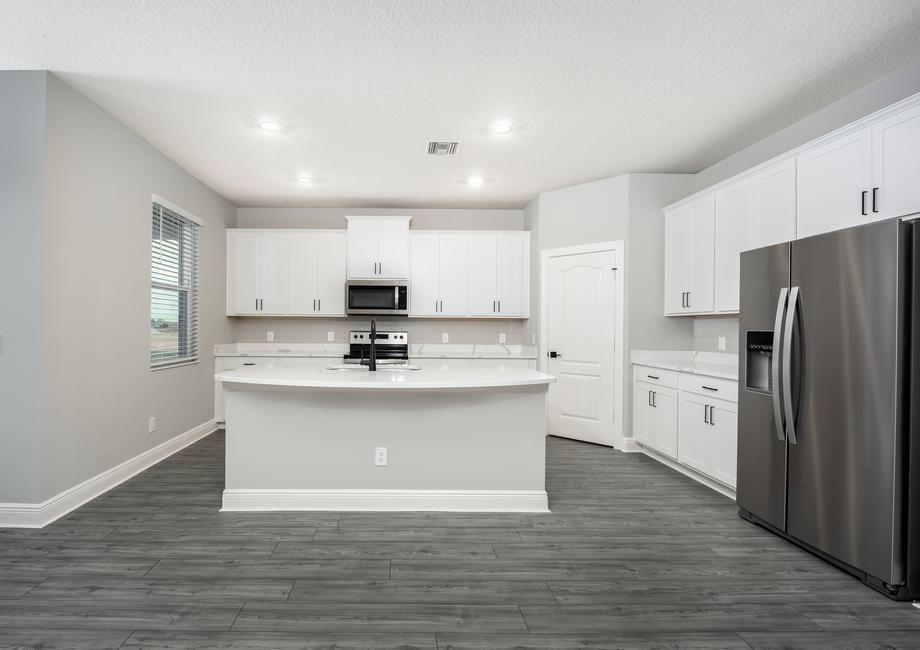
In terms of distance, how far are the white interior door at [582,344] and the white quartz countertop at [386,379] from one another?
1856mm

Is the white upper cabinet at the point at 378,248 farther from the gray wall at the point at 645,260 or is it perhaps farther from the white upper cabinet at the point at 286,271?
the gray wall at the point at 645,260

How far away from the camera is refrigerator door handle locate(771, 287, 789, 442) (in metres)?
2.56

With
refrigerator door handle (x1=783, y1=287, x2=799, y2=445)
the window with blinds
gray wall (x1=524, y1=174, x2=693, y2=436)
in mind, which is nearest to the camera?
refrigerator door handle (x1=783, y1=287, x2=799, y2=445)

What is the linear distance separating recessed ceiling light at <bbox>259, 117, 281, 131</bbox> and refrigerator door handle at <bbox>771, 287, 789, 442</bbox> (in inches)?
141

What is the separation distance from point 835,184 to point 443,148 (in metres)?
2.74

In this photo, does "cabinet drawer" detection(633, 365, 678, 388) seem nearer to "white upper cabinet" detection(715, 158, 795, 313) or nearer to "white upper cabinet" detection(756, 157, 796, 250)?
"white upper cabinet" detection(715, 158, 795, 313)

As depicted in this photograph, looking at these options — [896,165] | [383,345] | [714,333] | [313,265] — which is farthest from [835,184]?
[313,265]

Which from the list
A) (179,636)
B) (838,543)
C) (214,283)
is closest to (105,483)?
(179,636)

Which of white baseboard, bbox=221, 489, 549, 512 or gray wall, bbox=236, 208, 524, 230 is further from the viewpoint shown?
gray wall, bbox=236, 208, 524, 230

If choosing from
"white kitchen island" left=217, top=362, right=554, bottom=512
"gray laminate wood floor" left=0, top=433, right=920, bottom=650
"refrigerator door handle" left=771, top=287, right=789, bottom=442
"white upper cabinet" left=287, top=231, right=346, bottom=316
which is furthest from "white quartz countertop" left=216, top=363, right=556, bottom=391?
"white upper cabinet" left=287, top=231, right=346, bottom=316

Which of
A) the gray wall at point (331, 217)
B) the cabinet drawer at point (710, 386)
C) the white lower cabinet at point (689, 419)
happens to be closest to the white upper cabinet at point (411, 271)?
the gray wall at point (331, 217)

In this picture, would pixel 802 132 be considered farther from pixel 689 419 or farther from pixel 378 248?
pixel 378 248

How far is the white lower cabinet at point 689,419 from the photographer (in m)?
3.26

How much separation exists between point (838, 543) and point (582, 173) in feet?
11.6
